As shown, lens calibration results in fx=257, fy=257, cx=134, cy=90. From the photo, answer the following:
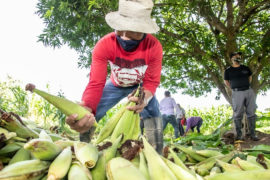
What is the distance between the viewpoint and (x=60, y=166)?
93 centimetres

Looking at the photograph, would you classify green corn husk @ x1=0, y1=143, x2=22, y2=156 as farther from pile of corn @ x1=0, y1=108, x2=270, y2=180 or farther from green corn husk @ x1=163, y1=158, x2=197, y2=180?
green corn husk @ x1=163, y1=158, x2=197, y2=180

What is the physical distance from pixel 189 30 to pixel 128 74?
6.00 m

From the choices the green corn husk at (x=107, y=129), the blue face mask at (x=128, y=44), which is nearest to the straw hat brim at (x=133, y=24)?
the blue face mask at (x=128, y=44)

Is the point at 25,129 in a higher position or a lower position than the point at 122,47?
lower

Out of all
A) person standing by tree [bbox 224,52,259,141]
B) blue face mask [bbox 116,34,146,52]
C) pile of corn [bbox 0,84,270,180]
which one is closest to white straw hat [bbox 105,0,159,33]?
blue face mask [bbox 116,34,146,52]

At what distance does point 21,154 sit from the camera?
3.53ft

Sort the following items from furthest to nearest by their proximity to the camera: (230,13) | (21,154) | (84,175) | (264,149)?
(230,13)
(264,149)
(21,154)
(84,175)

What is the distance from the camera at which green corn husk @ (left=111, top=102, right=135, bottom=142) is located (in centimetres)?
138

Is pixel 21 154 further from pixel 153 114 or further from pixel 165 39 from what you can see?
pixel 165 39

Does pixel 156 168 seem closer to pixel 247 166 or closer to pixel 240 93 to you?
pixel 247 166

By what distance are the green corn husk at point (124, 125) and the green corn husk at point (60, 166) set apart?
1.24 ft

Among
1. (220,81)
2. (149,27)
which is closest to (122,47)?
(149,27)

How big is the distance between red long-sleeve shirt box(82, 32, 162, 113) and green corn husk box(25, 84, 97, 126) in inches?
33.5

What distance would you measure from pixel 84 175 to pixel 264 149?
237 centimetres
